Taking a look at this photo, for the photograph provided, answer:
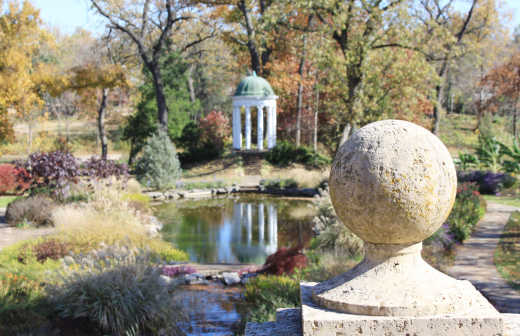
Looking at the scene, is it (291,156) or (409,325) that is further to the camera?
(291,156)

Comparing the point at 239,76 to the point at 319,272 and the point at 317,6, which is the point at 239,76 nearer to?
the point at 317,6

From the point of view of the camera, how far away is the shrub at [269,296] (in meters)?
5.88

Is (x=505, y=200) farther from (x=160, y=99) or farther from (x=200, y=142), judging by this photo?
(x=160, y=99)

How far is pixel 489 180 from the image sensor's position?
17203 mm

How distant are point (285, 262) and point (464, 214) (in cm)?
521

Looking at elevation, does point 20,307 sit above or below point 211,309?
above

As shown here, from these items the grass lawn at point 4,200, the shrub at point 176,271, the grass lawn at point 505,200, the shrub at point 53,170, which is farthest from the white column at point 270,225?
the grass lawn at point 4,200

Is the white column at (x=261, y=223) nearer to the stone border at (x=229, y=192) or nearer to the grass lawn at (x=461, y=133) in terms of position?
the stone border at (x=229, y=192)

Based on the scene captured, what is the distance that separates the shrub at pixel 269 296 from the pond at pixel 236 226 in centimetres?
320

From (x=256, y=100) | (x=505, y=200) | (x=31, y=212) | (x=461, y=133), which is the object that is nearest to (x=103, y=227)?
(x=31, y=212)

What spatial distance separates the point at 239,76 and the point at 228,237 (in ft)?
92.2

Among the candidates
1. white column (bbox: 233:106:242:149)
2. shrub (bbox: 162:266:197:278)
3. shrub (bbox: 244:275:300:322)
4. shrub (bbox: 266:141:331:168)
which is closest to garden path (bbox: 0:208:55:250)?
shrub (bbox: 162:266:197:278)

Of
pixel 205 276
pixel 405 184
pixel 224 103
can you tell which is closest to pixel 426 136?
pixel 405 184

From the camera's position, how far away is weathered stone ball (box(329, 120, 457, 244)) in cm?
287
